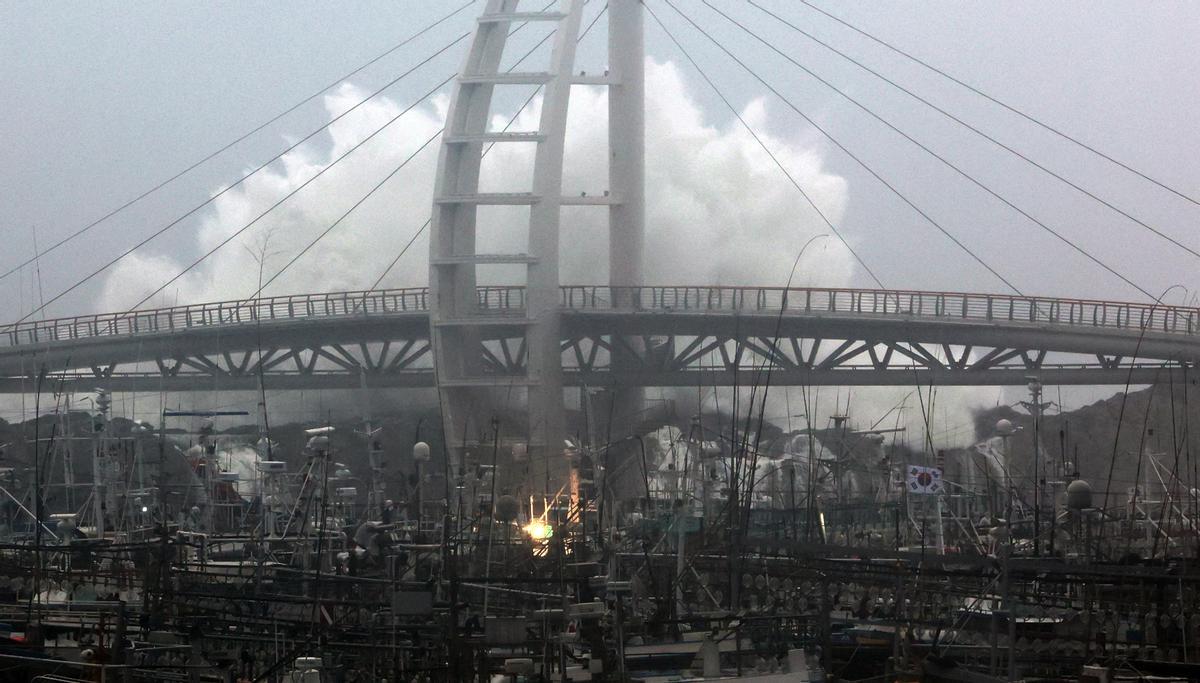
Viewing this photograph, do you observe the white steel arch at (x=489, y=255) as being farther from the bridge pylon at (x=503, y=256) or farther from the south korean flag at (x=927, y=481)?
the south korean flag at (x=927, y=481)

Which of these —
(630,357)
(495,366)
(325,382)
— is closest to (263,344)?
(325,382)

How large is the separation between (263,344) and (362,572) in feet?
104

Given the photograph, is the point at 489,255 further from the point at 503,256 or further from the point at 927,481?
the point at 927,481

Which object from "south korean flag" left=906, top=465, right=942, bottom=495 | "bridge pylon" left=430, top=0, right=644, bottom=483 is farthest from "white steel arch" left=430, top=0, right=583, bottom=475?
"south korean flag" left=906, top=465, right=942, bottom=495

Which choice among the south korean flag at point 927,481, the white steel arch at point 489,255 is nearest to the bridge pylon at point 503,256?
the white steel arch at point 489,255

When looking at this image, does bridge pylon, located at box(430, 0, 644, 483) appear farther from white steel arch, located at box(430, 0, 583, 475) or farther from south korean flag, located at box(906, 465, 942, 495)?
south korean flag, located at box(906, 465, 942, 495)

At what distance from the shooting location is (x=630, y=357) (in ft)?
171

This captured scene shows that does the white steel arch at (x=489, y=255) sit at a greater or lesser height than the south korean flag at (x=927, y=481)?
greater

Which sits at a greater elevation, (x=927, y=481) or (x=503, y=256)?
(x=503, y=256)

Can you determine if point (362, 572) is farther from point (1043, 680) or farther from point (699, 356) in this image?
point (699, 356)

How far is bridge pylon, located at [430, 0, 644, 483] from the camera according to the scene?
45156 millimetres

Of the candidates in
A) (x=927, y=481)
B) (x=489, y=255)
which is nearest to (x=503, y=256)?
(x=489, y=255)

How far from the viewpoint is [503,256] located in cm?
4572

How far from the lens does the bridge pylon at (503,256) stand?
45156 millimetres
